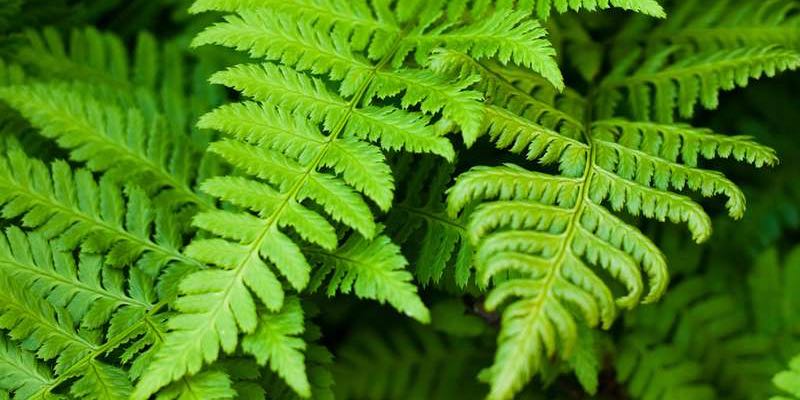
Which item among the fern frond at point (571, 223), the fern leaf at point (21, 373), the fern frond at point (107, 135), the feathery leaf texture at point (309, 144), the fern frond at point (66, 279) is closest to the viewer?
the fern frond at point (571, 223)

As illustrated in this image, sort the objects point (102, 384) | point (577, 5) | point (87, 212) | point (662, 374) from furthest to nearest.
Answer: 1. point (662, 374)
2. point (87, 212)
3. point (577, 5)
4. point (102, 384)

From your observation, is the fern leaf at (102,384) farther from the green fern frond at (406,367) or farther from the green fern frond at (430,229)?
the green fern frond at (406,367)

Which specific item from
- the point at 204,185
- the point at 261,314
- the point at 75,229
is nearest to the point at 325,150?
the point at 204,185

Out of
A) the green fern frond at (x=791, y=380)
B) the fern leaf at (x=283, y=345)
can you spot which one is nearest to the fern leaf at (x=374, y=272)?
the fern leaf at (x=283, y=345)

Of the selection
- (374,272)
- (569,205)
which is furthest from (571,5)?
(374,272)

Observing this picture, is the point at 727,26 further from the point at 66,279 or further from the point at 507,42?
the point at 66,279

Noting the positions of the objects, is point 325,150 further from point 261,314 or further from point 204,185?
point 261,314
